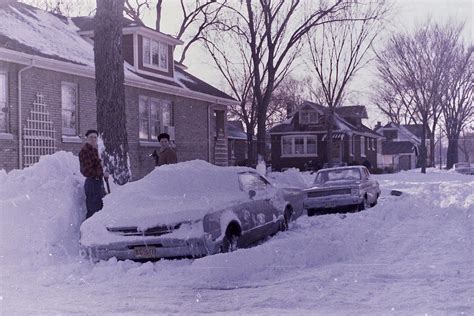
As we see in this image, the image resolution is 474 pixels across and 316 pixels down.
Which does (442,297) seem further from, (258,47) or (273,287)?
(258,47)

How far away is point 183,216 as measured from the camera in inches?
330

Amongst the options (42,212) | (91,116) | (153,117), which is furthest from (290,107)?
(42,212)

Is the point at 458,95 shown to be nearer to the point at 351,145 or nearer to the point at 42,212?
the point at 351,145

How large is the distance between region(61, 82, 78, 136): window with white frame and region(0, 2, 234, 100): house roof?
901mm

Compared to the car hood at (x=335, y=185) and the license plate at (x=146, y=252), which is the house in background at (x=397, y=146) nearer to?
the car hood at (x=335, y=185)

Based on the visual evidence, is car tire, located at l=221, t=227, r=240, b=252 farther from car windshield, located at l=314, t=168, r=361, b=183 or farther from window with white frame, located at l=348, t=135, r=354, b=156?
window with white frame, located at l=348, t=135, r=354, b=156

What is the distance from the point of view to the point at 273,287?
6941mm

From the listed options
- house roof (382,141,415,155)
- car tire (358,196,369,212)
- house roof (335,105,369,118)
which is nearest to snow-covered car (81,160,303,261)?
car tire (358,196,369,212)

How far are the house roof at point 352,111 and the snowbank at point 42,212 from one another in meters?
46.0

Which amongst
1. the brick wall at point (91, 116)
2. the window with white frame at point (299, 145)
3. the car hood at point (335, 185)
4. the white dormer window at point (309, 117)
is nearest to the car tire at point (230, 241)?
the car hood at point (335, 185)

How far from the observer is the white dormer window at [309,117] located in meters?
51.4

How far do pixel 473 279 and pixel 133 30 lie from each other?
18749 mm

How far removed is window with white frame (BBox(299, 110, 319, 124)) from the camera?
51406 mm

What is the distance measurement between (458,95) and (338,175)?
34325 mm
